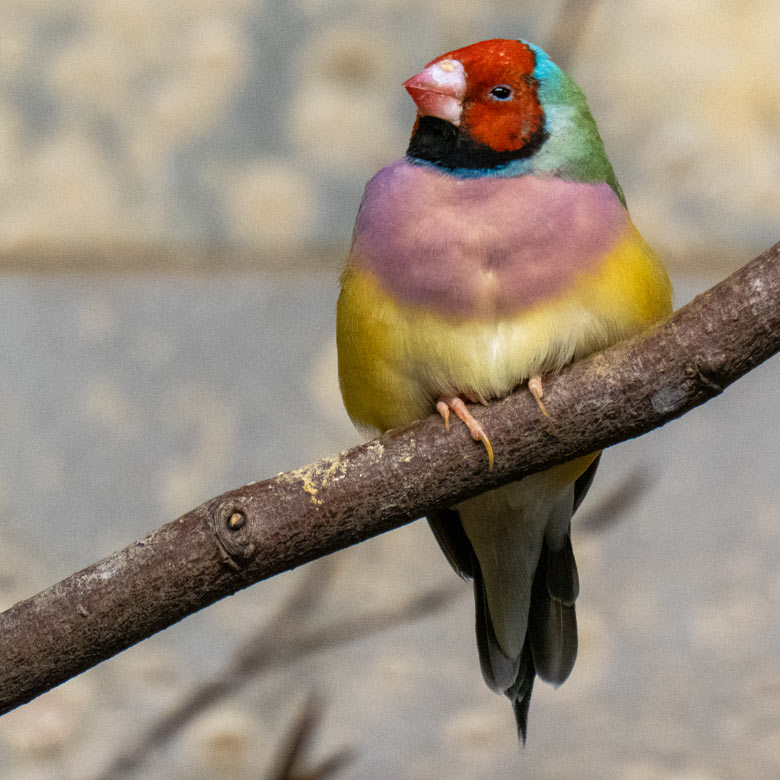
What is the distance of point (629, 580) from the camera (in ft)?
9.30

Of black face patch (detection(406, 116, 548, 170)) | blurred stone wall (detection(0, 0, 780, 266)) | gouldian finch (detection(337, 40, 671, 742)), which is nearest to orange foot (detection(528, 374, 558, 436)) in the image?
gouldian finch (detection(337, 40, 671, 742))

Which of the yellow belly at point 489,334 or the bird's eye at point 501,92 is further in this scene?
the bird's eye at point 501,92

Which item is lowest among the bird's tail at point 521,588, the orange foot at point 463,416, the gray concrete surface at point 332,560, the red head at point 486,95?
the gray concrete surface at point 332,560

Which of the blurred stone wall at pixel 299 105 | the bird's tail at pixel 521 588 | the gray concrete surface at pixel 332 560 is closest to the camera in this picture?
the bird's tail at pixel 521 588

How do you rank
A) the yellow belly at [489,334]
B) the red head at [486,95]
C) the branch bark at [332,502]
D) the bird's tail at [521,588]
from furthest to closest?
the bird's tail at [521,588] < the red head at [486,95] < the yellow belly at [489,334] < the branch bark at [332,502]

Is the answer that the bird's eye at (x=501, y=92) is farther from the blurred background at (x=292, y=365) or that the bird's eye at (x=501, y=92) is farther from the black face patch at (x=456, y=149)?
the blurred background at (x=292, y=365)

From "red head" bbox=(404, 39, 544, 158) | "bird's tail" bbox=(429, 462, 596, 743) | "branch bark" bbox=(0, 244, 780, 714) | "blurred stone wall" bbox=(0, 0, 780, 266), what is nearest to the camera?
"branch bark" bbox=(0, 244, 780, 714)

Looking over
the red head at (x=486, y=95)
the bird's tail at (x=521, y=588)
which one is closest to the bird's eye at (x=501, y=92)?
the red head at (x=486, y=95)

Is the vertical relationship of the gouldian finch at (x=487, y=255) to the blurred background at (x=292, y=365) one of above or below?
above

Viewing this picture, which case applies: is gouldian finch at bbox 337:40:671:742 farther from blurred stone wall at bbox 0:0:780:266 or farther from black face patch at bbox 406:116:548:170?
blurred stone wall at bbox 0:0:780:266

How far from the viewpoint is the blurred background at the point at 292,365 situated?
2773 millimetres

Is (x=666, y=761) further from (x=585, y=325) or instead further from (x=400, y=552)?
(x=585, y=325)

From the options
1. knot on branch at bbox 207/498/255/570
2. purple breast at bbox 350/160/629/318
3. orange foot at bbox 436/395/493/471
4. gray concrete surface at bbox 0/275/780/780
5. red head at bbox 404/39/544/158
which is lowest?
gray concrete surface at bbox 0/275/780/780

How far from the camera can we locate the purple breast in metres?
1.54
